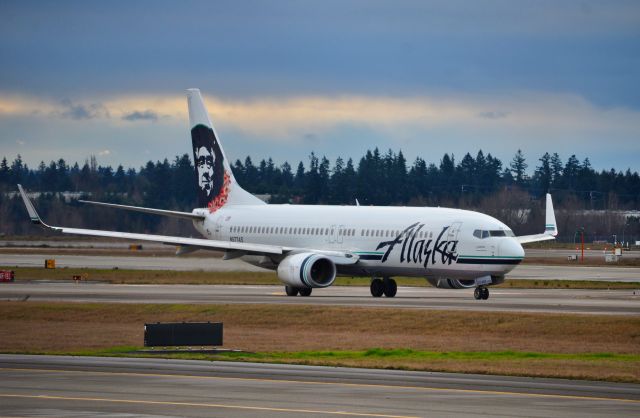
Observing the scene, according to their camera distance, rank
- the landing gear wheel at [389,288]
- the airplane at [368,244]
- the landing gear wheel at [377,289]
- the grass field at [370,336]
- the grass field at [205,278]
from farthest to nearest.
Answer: the grass field at [205,278]
the landing gear wheel at [389,288]
the landing gear wheel at [377,289]
the airplane at [368,244]
the grass field at [370,336]

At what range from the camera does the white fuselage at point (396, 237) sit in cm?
5847

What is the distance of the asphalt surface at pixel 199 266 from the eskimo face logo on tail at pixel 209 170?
9.59m

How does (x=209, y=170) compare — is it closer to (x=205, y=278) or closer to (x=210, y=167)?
(x=210, y=167)

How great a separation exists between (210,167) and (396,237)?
61.6 feet

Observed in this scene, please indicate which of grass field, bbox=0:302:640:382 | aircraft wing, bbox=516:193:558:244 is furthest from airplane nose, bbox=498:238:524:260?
grass field, bbox=0:302:640:382

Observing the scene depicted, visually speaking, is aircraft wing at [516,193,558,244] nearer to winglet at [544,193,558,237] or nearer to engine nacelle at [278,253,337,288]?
winglet at [544,193,558,237]

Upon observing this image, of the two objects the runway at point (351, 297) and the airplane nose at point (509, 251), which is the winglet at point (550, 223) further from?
the airplane nose at point (509, 251)

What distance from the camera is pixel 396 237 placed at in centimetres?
6156

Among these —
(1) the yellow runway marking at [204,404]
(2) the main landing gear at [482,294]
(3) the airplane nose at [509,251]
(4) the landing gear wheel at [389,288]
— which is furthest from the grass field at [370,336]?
(4) the landing gear wheel at [389,288]

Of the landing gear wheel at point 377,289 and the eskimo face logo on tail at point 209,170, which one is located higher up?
the eskimo face logo on tail at point 209,170

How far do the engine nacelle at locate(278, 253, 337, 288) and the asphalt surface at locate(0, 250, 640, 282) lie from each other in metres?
18.6

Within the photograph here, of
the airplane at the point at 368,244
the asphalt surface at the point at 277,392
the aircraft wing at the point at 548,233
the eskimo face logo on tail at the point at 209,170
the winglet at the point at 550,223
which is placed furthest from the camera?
the winglet at the point at 550,223

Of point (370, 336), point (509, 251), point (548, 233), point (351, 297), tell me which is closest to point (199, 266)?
point (548, 233)

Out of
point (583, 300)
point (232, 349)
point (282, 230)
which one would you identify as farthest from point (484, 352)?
point (282, 230)
